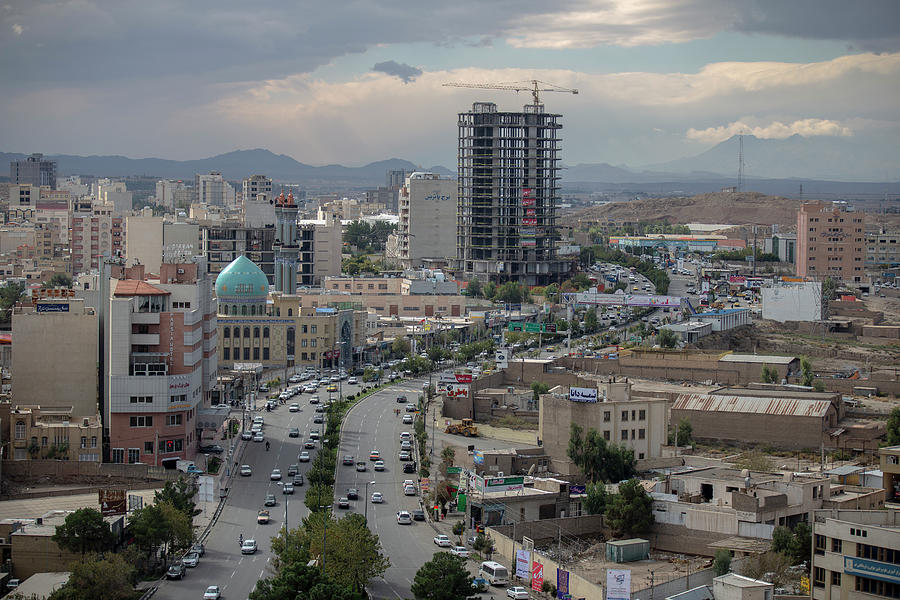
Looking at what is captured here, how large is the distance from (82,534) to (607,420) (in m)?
21.3

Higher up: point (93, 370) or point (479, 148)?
point (479, 148)

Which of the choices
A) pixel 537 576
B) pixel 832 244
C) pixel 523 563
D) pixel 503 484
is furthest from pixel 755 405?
pixel 832 244

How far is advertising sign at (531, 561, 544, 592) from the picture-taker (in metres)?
39.1

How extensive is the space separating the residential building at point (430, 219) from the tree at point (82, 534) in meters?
98.2

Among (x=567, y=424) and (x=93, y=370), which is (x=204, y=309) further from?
(x=567, y=424)

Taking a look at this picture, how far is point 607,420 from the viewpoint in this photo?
5328 cm

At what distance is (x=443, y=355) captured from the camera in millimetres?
Result: 83312

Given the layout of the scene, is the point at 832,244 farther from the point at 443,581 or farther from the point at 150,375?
the point at 443,581

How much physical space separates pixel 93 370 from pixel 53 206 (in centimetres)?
11305

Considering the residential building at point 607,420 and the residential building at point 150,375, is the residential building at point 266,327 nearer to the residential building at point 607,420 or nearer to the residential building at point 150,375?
the residential building at point 150,375

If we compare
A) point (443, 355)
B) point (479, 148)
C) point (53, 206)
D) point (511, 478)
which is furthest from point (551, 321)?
point (53, 206)

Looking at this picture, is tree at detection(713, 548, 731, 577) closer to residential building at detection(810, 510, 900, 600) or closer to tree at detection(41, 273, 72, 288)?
residential building at detection(810, 510, 900, 600)

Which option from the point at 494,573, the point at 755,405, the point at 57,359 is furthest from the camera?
the point at 755,405

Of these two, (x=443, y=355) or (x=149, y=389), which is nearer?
(x=149, y=389)
